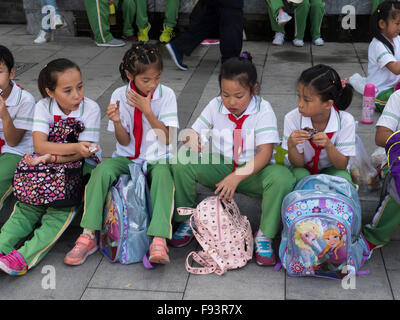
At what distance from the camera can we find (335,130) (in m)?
2.99

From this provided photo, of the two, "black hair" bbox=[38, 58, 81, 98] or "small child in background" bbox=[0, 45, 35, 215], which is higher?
"black hair" bbox=[38, 58, 81, 98]

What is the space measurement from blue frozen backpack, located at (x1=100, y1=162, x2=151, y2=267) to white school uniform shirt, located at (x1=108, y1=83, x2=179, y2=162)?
0.23 meters

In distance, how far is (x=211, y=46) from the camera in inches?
272

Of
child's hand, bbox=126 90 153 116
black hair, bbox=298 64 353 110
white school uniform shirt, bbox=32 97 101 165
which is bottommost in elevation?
white school uniform shirt, bbox=32 97 101 165

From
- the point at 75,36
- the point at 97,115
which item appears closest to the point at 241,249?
the point at 97,115

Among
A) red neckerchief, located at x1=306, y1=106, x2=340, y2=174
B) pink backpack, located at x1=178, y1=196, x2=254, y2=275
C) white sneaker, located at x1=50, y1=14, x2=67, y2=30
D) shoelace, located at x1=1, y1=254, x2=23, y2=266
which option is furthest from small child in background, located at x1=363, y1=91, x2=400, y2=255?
white sneaker, located at x1=50, y1=14, x2=67, y2=30

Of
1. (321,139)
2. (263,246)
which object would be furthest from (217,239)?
(321,139)

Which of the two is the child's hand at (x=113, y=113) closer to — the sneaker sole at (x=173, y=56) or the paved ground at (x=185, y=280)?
the paved ground at (x=185, y=280)

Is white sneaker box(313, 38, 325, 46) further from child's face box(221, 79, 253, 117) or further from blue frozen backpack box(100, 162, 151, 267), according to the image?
blue frozen backpack box(100, 162, 151, 267)

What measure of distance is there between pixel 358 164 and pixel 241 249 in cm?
90

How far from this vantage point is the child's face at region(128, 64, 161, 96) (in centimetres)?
307

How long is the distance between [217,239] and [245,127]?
642mm

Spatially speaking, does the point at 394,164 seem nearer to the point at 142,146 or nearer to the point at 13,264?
the point at 142,146

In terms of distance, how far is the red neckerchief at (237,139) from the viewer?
3.08 meters
